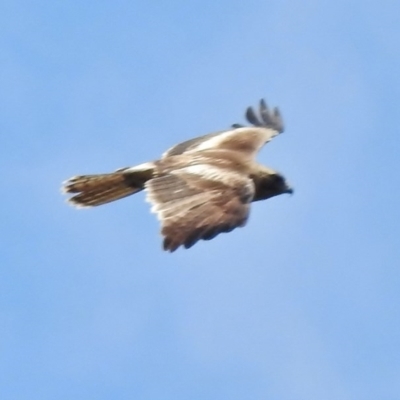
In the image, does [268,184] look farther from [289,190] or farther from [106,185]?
[106,185]

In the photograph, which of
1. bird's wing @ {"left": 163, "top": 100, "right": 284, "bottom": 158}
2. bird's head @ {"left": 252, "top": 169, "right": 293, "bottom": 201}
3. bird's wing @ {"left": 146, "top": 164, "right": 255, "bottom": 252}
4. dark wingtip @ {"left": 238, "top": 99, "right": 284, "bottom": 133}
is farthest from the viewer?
dark wingtip @ {"left": 238, "top": 99, "right": 284, "bottom": 133}

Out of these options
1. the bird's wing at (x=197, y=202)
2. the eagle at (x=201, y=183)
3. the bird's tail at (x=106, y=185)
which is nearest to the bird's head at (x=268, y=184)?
the eagle at (x=201, y=183)

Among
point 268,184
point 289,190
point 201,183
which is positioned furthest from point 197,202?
point 289,190

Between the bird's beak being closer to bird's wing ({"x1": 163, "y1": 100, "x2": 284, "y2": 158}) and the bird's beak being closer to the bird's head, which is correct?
the bird's head

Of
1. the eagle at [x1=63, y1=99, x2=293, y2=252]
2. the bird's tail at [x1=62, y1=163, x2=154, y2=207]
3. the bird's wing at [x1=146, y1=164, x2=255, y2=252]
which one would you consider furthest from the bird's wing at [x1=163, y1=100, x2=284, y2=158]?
the bird's wing at [x1=146, y1=164, x2=255, y2=252]

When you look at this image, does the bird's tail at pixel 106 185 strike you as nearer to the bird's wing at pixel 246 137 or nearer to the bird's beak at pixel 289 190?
the bird's wing at pixel 246 137

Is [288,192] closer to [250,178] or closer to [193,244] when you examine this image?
[250,178]

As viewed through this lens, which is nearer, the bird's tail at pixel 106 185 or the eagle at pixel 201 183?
the eagle at pixel 201 183
